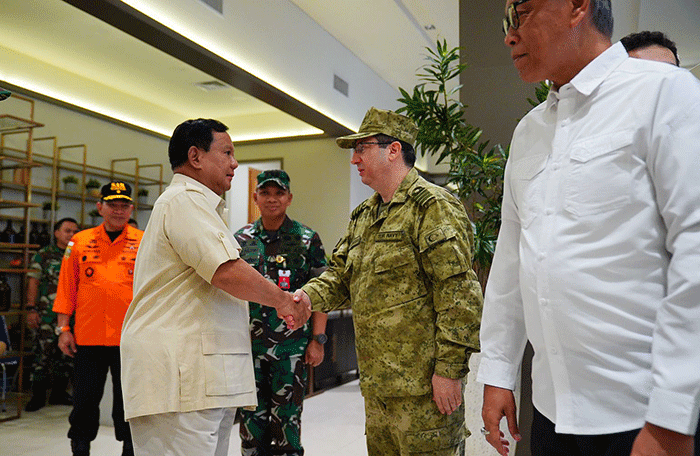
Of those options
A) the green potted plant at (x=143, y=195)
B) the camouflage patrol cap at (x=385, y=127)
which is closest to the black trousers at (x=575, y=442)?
the camouflage patrol cap at (x=385, y=127)

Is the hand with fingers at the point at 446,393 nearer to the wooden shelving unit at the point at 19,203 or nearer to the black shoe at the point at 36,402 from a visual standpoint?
the wooden shelving unit at the point at 19,203

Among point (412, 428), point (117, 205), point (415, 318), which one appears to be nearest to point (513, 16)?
point (415, 318)

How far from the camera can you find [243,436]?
118 inches

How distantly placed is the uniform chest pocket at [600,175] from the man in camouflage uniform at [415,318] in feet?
2.92

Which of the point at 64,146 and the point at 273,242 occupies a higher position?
the point at 64,146

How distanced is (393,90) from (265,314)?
7.61 metres

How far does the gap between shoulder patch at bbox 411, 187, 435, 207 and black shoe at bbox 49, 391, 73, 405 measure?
5.20m

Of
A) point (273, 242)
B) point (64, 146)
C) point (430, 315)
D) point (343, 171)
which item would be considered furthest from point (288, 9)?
point (430, 315)

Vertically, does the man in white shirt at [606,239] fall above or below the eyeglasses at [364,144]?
below

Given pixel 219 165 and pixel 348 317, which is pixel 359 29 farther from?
pixel 219 165

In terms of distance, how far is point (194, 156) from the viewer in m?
2.13

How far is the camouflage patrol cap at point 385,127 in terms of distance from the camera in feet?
7.34

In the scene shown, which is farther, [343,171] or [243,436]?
[343,171]

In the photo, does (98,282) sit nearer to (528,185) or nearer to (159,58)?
(528,185)
